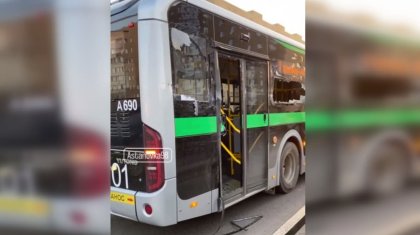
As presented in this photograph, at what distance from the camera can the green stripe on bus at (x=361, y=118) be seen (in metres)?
1.33

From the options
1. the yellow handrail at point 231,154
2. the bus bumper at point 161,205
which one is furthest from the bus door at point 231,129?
the bus bumper at point 161,205

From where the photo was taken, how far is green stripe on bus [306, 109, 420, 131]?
4.36 feet

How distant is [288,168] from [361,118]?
3.75 m

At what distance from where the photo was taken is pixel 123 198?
119 inches

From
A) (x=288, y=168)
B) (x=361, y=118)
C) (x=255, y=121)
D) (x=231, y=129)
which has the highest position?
(x=361, y=118)

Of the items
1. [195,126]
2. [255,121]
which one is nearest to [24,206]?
[195,126]

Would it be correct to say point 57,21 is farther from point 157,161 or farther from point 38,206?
point 157,161

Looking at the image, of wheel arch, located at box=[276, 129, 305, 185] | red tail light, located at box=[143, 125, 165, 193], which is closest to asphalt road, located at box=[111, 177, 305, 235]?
wheel arch, located at box=[276, 129, 305, 185]

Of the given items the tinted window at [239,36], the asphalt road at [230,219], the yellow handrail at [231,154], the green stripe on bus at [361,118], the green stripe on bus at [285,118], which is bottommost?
the asphalt road at [230,219]

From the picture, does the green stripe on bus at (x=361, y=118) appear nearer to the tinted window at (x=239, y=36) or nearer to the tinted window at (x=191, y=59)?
the tinted window at (x=191, y=59)

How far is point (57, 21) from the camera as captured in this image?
1367 mm

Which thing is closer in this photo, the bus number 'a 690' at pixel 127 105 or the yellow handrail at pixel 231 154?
the bus number 'a 690' at pixel 127 105

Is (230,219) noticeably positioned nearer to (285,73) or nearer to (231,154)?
(231,154)

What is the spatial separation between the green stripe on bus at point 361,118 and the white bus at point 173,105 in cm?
166
